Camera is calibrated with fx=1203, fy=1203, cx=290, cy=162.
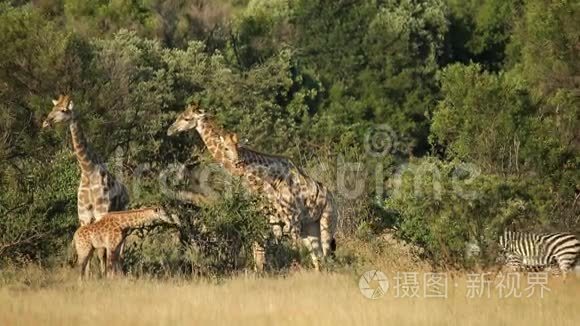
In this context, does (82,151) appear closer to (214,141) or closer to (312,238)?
(214,141)

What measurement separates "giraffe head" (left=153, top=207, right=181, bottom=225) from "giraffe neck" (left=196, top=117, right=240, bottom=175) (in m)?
2.06

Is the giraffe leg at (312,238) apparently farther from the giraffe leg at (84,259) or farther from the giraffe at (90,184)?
the giraffe leg at (84,259)

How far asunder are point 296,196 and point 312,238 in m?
0.63

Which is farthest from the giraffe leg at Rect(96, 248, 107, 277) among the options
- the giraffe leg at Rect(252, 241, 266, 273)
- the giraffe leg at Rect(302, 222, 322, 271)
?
the giraffe leg at Rect(302, 222, 322, 271)

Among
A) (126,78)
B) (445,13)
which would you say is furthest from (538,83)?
(445,13)

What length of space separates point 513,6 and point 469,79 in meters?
19.3

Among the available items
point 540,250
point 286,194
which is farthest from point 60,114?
point 540,250

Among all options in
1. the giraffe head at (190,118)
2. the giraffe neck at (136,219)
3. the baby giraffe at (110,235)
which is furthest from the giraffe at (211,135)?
the baby giraffe at (110,235)

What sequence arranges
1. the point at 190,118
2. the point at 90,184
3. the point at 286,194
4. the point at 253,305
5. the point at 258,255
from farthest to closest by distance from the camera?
the point at 190,118 → the point at 286,194 → the point at 90,184 → the point at 258,255 → the point at 253,305

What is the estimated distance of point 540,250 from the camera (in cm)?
1557

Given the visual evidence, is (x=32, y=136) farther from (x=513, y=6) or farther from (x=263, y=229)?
(x=513, y=6)

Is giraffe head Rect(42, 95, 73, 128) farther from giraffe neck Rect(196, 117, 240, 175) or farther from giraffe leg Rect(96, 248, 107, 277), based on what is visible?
giraffe leg Rect(96, 248, 107, 277)

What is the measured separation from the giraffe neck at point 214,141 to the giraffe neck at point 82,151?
164cm

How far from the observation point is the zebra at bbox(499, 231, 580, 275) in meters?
15.2
